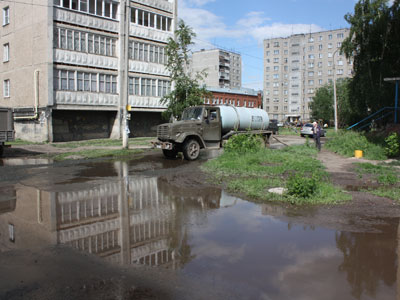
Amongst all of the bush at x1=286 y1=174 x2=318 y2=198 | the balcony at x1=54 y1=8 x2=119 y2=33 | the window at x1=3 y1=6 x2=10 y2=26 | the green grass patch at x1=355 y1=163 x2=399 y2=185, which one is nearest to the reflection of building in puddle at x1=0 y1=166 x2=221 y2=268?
the bush at x1=286 y1=174 x2=318 y2=198

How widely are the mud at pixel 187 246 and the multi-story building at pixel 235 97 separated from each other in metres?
60.5

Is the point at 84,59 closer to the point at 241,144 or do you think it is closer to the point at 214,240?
the point at 241,144

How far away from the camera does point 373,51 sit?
27.6 meters

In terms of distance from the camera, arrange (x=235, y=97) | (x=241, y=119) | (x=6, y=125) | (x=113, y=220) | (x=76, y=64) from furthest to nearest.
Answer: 1. (x=235, y=97)
2. (x=76, y=64)
3. (x=241, y=119)
4. (x=6, y=125)
5. (x=113, y=220)

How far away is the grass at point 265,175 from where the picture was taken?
27.6ft

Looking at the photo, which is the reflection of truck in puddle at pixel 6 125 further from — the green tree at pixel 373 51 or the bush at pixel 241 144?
the green tree at pixel 373 51

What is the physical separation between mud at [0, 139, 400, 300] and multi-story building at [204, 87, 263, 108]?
199 feet

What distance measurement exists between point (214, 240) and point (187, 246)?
501 mm

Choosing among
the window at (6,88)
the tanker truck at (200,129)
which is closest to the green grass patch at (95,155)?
the tanker truck at (200,129)

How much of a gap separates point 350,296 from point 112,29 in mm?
30578

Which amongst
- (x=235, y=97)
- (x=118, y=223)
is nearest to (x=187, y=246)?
(x=118, y=223)

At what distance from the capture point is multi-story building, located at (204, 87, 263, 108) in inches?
2778

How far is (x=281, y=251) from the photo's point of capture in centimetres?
521

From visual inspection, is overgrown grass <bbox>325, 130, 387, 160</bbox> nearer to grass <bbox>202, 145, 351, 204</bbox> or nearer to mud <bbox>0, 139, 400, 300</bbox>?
grass <bbox>202, 145, 351, 204</bbox>
